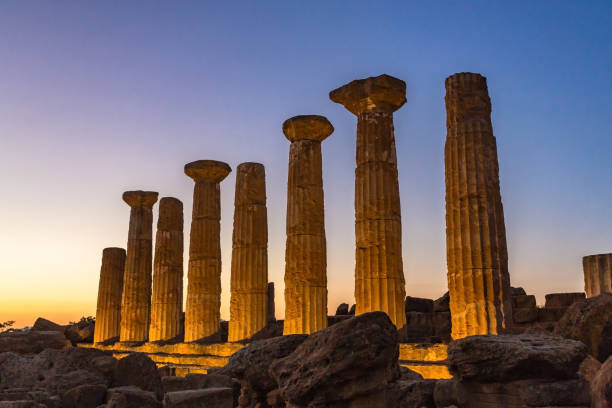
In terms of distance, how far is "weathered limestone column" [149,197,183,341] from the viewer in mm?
24391

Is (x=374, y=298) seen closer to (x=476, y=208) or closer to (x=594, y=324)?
(x=476, y=208)

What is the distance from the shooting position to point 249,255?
67.1 feet

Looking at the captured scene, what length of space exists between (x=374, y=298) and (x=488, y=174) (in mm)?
3940

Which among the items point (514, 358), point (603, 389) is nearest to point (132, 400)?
point (514, 358)

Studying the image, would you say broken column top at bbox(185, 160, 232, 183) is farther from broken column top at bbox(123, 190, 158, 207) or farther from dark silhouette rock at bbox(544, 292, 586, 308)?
dark silhouette rock at bbox(544, 292, 586, 308)

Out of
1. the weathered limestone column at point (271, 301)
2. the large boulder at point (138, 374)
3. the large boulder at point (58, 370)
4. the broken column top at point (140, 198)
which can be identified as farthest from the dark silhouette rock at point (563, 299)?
the broken column top at point (140, 198)

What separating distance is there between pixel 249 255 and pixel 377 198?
6.78 m

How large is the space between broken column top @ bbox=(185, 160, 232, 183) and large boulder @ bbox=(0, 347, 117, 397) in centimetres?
1110

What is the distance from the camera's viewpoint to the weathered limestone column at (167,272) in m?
24.4

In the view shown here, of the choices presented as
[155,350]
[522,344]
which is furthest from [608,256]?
[155,350]

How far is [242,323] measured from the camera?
19.7 meters

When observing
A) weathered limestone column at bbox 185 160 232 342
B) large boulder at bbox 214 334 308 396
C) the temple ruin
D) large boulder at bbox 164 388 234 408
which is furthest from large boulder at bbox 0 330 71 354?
large boulder at bbox 214 334 308 396

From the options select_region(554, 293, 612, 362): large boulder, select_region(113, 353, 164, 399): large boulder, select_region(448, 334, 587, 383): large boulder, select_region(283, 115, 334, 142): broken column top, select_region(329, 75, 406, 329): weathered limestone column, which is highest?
select_region(283, 115, 334, 142): broken column top

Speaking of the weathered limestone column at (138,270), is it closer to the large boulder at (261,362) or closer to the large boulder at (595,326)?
the large boulder at (261,362)
